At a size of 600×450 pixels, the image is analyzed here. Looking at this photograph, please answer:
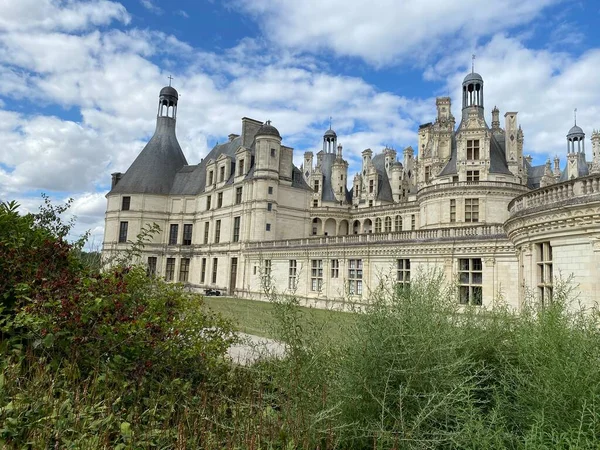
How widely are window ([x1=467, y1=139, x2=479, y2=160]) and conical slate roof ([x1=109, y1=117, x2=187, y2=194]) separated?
1133 inches

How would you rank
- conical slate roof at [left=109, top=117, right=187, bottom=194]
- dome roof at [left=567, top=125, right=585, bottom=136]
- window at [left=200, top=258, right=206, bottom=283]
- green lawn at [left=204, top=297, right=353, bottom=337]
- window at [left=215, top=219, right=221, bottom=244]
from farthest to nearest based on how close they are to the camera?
1. dome roof at [left=567, top=125, right=585, bottom=136]
2. conical slate roof at [left=109, top=117, right=187, bottom=194]
3. window at [left=200, top=258, right=206, bottom=283]
4. window at [left=215, top=219, right=221, bottom=244]
5. green lawn at [left=204, top=297, right=353, bottom=337]

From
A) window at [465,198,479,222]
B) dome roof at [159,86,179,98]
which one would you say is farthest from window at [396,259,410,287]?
dome roof at [159,86,179,98]

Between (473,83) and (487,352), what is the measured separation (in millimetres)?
35337

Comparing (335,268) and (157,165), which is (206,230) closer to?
(157,165)

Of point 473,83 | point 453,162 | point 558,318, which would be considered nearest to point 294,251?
point 453,162

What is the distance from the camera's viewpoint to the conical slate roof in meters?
41.9

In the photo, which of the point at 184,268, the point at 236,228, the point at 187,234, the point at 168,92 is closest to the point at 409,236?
the point at 236,228

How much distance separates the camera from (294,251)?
92.9 feet

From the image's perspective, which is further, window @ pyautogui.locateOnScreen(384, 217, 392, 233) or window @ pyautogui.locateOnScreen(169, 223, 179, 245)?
window @ pyautogui.locateOnScreen(384, 217, 392, 233)

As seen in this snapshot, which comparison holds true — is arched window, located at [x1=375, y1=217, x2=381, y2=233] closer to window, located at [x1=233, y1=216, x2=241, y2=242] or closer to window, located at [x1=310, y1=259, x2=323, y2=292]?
window, located at [x1=233, y1=216, x2=241, y2=242]

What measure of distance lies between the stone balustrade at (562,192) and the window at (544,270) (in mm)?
1097

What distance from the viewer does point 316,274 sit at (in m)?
26.6

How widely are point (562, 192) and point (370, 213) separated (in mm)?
34915

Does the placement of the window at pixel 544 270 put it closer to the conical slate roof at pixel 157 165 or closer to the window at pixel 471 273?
the window at pixel 471 273
